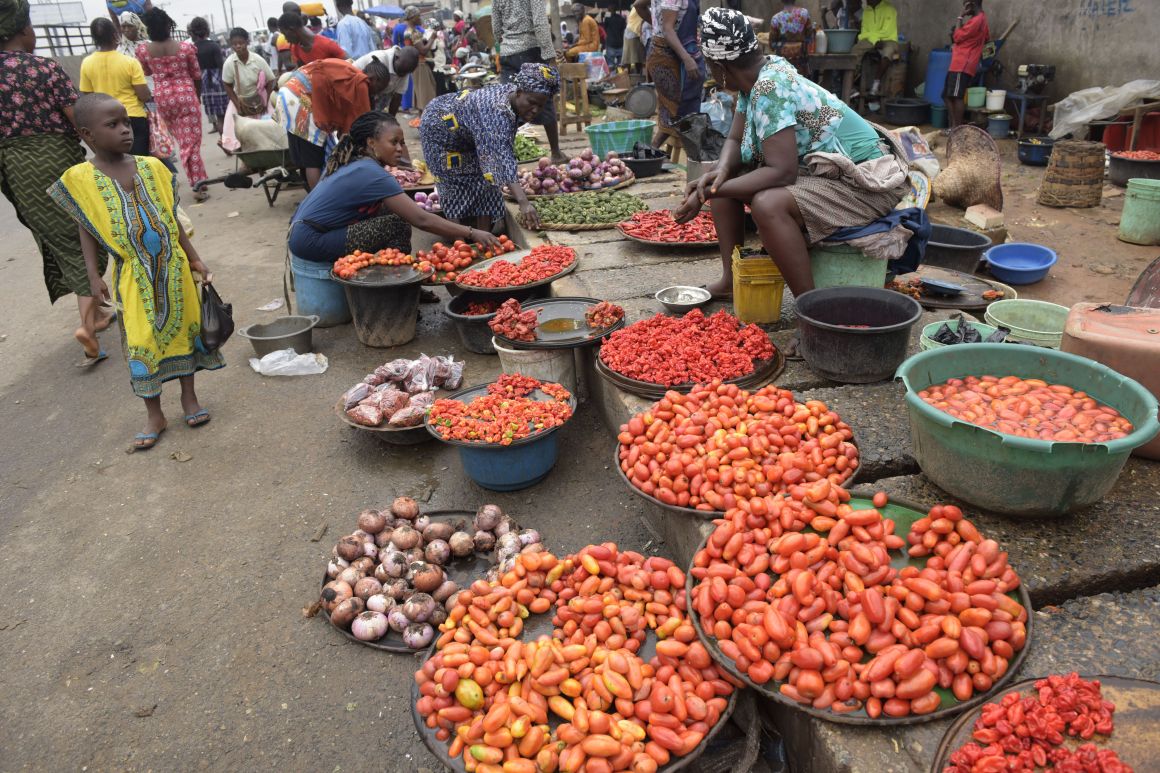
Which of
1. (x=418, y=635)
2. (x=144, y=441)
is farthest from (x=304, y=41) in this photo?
(x=418, y=635)

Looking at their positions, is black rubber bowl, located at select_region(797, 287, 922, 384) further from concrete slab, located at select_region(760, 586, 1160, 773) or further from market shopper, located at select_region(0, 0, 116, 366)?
market shopper, located at select_region(0, 0, 116, 366)

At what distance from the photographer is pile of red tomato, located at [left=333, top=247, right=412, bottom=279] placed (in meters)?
5.36

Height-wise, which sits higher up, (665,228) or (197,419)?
(665,228)

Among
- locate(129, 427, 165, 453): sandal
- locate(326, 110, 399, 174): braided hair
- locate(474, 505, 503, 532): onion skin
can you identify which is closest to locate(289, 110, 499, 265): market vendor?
locate(326, 110, 399, 174): braided hair

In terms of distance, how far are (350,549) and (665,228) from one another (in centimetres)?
367

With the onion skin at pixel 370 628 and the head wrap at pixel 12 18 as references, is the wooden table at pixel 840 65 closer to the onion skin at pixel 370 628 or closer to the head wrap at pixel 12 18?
the head wrap at pixel 12 18

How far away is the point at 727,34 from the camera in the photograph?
3646 mm

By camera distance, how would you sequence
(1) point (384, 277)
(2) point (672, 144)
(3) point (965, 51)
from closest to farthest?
(1) point (384, 277) < (2) point (672, 144) < (3) point (965, 51)

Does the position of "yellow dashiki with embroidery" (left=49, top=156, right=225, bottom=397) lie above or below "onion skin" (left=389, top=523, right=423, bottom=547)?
above

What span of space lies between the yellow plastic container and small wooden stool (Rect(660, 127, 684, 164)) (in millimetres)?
4944

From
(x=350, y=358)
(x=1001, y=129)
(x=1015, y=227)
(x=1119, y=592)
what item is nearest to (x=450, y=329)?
(x=350, y=358)

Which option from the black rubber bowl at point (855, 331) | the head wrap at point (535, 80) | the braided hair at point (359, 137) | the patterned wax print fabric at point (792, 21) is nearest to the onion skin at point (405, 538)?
the black rubber bowl at point (855, 331)

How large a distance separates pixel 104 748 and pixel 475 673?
143 centimetres

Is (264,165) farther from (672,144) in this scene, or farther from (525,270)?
(525,270)
